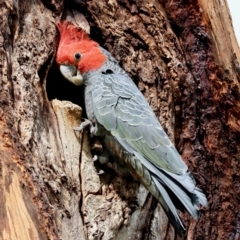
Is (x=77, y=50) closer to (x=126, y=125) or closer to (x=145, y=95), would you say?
(x=145, y=95)

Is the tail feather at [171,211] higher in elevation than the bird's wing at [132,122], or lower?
lower

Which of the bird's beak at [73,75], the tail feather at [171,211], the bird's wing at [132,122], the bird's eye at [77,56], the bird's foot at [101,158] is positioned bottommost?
the tail feather at [171,211]

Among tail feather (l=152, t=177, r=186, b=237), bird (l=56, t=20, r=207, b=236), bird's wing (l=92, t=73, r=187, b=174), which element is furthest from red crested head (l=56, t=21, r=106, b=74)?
tail feather (l=152, t=177, r=186, b=237)

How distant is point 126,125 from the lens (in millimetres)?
2561

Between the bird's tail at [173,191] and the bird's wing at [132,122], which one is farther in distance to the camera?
the bird's wing at [132,122]

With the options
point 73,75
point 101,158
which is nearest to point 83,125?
point 101,158

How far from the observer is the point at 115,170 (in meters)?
2.62

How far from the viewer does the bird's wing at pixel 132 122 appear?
2459 mm

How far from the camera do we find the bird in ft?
7.67

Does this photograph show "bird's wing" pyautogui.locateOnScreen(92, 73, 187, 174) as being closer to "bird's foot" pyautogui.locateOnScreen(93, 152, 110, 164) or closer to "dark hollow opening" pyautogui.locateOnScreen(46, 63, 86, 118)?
"bird's foot" pyautogui.locateOnScreen(93, 152, 110, 164)

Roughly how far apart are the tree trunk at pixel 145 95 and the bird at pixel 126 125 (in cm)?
9

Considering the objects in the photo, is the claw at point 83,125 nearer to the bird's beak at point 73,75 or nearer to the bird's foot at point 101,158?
the bird's foot at point 101,158

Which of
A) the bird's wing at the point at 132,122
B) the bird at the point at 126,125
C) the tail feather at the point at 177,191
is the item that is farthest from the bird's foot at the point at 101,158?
the tail feather at the point at 177,191

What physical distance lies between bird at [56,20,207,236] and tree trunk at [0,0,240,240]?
0.28 feet
